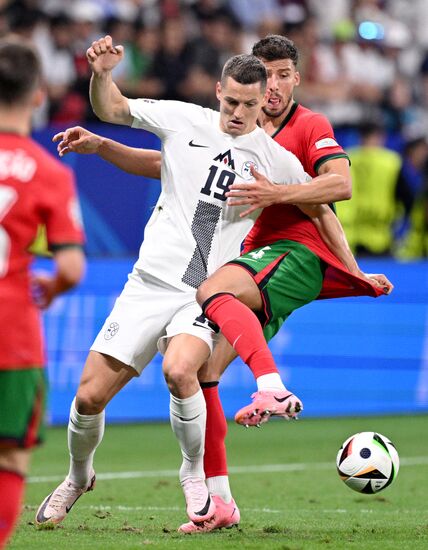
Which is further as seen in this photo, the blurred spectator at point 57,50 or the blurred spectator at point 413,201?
the blurred spectator at point 413,201

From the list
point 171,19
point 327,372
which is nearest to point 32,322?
point 327,372

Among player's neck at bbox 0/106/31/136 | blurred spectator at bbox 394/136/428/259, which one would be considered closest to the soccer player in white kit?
player's neck at bbox 0/106/31/136

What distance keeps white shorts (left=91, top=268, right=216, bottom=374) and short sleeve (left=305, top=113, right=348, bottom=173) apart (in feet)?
3.48

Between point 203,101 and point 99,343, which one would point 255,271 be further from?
point 203,101

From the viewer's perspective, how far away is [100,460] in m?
10.6

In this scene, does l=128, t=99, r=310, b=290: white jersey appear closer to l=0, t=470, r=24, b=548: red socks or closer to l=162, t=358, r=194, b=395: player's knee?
l=162, t=358, r=194, b=395: player's knee

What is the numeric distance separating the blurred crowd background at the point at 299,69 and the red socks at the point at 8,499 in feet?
33.5

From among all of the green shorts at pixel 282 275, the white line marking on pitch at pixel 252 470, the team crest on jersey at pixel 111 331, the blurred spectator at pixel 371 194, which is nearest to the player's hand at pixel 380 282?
the green shorts at pixel 282 275

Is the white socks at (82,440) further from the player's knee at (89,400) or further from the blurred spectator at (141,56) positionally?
the blurred spectator at (141,56)

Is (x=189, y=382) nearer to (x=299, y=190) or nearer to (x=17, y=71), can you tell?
(x=299, y=190)

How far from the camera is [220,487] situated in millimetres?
6891

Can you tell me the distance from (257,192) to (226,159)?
0.46 m

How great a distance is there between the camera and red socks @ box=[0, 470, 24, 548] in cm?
433

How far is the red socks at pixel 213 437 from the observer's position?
6.92 m
